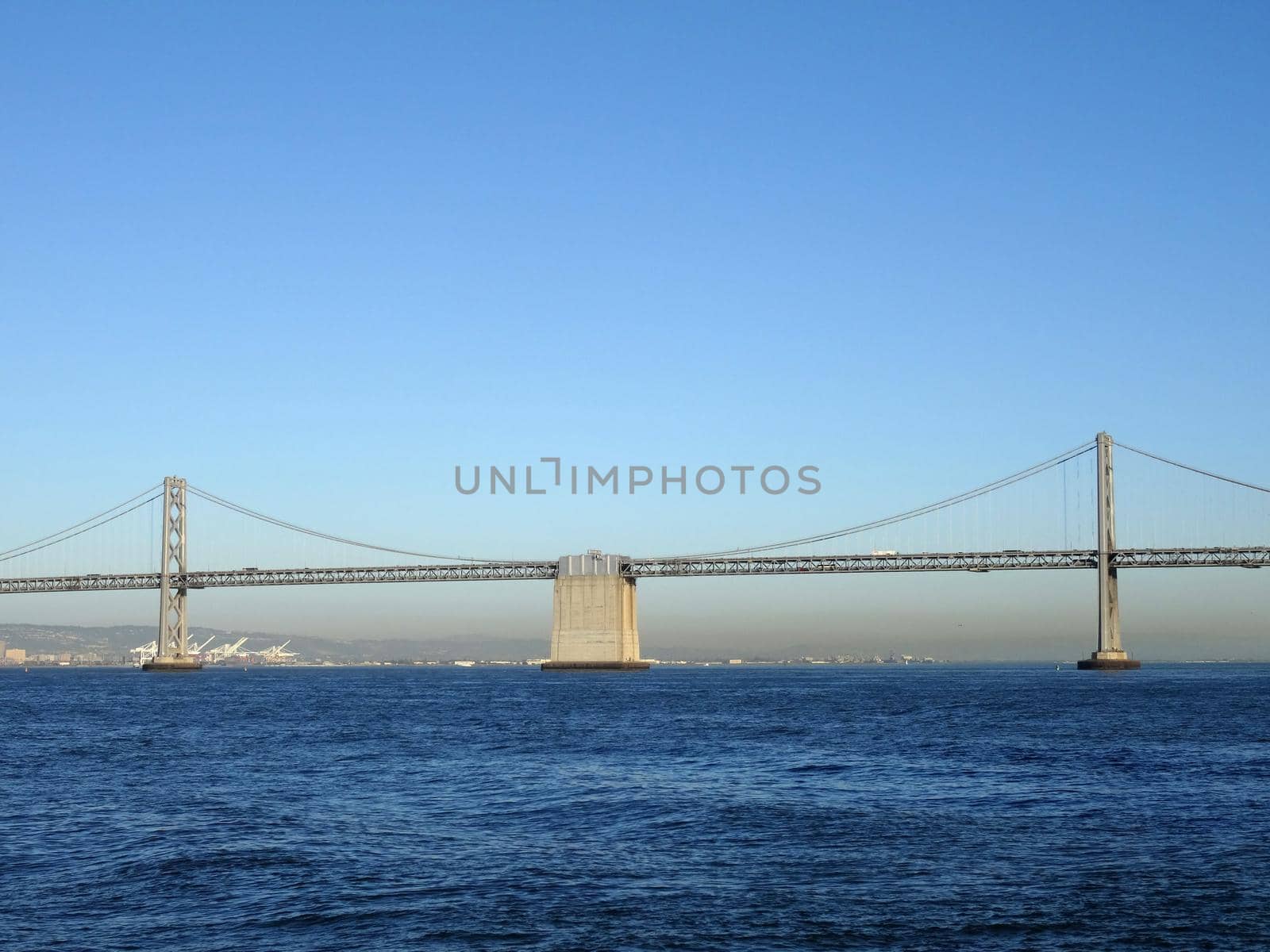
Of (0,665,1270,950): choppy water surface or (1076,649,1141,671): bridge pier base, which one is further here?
(1076,649,1141,671): bridge pier base

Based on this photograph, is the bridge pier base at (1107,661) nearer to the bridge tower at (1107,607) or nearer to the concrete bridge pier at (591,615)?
the bridge tower at (1107,607)

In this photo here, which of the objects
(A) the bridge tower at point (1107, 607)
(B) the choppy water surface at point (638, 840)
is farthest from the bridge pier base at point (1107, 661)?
(B) the choppy water surface at point (638, 840)

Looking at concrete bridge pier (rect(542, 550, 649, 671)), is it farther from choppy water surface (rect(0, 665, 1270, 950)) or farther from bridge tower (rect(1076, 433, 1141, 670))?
choppy water surface (rect(0, 665, 1270, 950))

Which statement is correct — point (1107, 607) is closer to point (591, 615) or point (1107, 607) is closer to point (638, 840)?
point (591, 615)

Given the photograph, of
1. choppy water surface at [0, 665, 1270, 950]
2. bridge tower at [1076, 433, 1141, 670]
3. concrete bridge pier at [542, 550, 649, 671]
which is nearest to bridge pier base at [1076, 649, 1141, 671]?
bridge tower at [1076, 433, 1141, 670]

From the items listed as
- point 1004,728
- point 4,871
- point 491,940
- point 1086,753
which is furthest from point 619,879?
point 1004,728

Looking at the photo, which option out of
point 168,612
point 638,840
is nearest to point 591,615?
point 168,612
